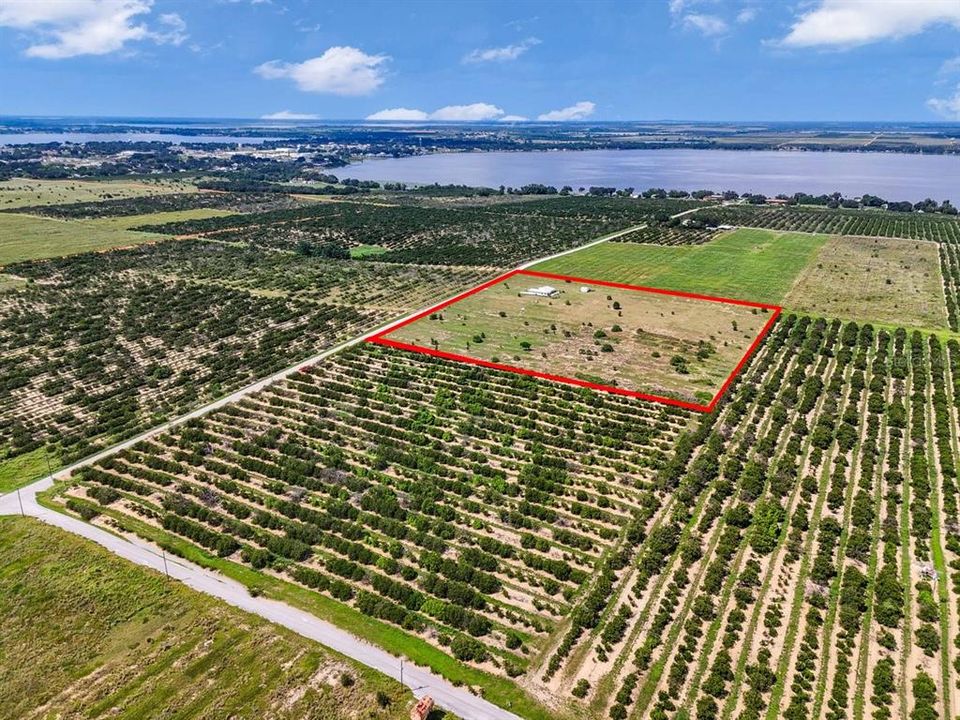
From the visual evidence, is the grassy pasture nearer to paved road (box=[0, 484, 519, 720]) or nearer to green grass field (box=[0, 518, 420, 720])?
paved road (box=[0, 484, 519, 720])

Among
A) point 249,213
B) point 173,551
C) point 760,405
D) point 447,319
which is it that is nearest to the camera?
point 173,551

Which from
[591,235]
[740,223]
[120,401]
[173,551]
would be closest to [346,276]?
[120,401]

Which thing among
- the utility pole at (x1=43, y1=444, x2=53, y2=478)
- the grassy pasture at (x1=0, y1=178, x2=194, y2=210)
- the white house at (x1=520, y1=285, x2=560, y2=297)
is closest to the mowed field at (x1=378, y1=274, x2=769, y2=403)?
the white house at (x1=520, y1=285, x2=560, y2=297)

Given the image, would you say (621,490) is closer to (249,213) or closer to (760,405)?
(760,405)

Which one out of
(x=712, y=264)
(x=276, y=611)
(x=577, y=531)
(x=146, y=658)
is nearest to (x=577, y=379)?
(x=577, y=531)

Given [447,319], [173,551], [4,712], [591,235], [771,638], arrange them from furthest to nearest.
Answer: [591,235], [447,319], [173,551], [771,638], [4,712]

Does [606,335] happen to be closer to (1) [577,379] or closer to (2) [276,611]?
(1) [577,379]

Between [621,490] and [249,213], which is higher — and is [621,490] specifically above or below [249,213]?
below
